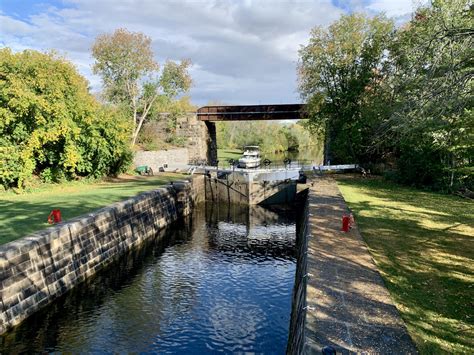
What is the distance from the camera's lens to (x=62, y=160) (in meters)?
21.9

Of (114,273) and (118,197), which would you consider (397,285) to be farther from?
(118,197)

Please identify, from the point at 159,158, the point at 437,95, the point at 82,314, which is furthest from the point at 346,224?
the point at 159,158

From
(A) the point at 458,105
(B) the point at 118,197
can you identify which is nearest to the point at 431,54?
(A) the point at 458,105

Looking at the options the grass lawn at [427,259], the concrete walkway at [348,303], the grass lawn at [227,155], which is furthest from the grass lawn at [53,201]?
the grass lawn at [227,155]

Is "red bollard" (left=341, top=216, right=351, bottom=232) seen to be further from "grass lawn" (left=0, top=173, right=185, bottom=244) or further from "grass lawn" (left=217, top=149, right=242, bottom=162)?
"grass lawn" (left=217, top=149, right=242, bottom=162)

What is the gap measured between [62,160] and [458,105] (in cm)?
2130

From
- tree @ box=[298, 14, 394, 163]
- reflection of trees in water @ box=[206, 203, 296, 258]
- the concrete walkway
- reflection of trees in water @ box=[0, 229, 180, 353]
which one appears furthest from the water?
tree @ box=[298, 14, 394, 163]

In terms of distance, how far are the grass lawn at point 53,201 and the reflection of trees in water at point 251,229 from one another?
5.13 m

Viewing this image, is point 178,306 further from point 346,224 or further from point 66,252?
point 346,224

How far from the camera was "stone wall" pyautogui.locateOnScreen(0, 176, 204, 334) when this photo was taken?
927cm

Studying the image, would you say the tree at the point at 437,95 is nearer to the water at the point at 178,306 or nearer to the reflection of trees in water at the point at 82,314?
the water at the point at 178,306

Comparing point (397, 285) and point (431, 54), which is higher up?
point (431, 54)

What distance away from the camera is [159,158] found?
3338cm

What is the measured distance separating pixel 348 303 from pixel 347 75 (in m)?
24.4
